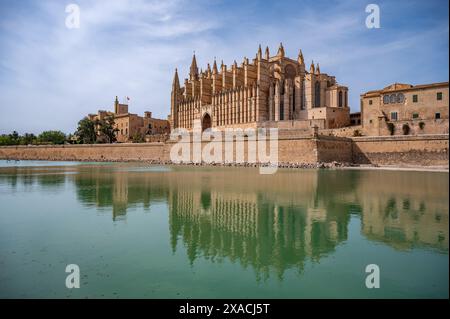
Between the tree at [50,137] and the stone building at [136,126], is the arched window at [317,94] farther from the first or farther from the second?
the tree at [50,137]

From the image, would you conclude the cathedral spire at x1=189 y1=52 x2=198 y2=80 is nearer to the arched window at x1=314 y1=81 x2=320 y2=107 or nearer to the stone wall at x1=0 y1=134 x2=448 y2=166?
the arched window at x1=314 y1=81 x2=320 y2=107

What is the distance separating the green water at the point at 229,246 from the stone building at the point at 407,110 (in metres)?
22.2

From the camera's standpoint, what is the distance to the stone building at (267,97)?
45494 millimetres

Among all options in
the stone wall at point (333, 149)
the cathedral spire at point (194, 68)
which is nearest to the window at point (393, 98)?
the stone wall at point (333, 149)

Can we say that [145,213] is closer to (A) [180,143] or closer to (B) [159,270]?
(B) [159,270]

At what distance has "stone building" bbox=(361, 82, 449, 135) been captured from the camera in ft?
103

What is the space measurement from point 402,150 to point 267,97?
2402cm

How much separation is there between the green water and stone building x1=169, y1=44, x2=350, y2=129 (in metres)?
33.2

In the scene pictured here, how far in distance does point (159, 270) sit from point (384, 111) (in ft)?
115

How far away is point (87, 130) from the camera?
66.3m

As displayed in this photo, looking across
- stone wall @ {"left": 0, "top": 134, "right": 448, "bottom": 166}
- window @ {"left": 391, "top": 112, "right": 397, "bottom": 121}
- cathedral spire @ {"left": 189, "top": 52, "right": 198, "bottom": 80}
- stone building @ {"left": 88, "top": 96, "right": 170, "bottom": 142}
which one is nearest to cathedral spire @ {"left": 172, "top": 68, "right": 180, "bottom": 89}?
cathedral spire @ {"left": 189, "top": 52, "right": 198, "bottom": 80}

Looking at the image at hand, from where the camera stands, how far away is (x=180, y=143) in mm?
44844

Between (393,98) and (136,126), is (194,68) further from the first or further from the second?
(393,98)
